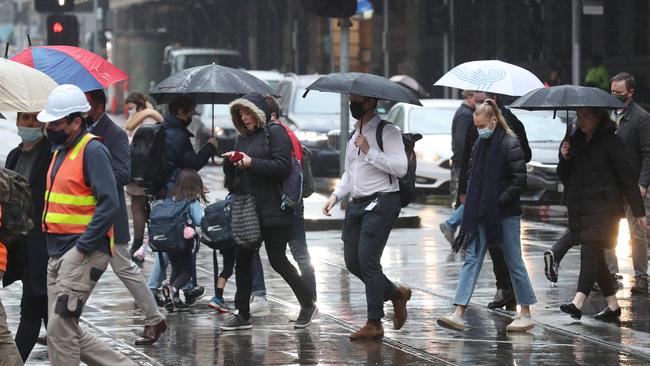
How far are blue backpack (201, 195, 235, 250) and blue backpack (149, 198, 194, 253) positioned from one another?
0.23 m

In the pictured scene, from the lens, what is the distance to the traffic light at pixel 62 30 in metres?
21.7

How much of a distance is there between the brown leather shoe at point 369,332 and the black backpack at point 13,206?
299cm

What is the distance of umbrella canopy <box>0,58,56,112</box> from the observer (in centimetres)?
838

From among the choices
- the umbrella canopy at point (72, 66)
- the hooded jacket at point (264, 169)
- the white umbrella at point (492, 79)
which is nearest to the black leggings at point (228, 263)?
the hooded jacket at point (264, 169)

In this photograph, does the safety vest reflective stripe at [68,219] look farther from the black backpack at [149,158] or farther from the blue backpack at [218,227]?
the black backpack at [149,158]

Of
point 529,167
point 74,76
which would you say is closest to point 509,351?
point 74,76

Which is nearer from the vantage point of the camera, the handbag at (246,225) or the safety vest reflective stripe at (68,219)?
the safety vest reflective stripe at (68,219)

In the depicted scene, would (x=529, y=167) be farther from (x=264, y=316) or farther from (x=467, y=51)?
(x=467, y=51)

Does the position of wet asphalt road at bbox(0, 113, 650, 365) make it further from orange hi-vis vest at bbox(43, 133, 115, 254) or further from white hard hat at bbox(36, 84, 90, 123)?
white hard hat at bbox(36, 84, 90, 123)

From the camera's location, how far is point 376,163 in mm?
9797

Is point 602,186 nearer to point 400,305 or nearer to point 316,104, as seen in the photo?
point 400,305

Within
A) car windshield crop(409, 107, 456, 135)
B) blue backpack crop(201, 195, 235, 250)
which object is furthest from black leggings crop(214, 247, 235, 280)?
car windshield crop(409, 107, 456, 135)

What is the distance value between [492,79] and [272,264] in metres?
2.12

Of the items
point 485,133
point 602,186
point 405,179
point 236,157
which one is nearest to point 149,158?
point 236,157
